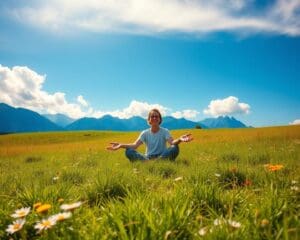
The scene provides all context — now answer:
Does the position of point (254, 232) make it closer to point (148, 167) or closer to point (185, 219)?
point (185, 219)

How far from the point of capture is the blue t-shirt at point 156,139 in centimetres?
1212

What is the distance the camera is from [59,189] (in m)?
4.75

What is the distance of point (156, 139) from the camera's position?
12.2m

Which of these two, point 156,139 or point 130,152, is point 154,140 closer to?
point 156,139

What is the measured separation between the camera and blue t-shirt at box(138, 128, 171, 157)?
12.1 metres

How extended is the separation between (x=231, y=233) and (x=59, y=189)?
2.71 meters

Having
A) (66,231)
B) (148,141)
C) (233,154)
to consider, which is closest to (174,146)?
(148,141)

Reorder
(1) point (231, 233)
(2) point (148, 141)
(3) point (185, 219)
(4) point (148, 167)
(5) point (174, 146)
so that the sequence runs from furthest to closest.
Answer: (2) point (148, 141) < (5) point (174, 146) < (4) point (148, 167) < (3) point (185, 219) < (1) point (231, 233)

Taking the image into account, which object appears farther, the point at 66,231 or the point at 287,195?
the point at 287,195

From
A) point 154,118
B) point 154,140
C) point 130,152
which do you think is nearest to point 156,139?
point 154,140

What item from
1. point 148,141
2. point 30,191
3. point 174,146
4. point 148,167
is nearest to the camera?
point 30,191

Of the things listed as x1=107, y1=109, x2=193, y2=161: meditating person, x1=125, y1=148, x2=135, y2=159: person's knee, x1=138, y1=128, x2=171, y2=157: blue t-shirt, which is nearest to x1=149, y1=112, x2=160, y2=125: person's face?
x1=107, y1=109, x2=193, y2=161: meditating person

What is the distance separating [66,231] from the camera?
2.96m

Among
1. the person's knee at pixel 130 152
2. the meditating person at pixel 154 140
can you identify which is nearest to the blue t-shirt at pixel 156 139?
the meditating person at pixel 154 140
